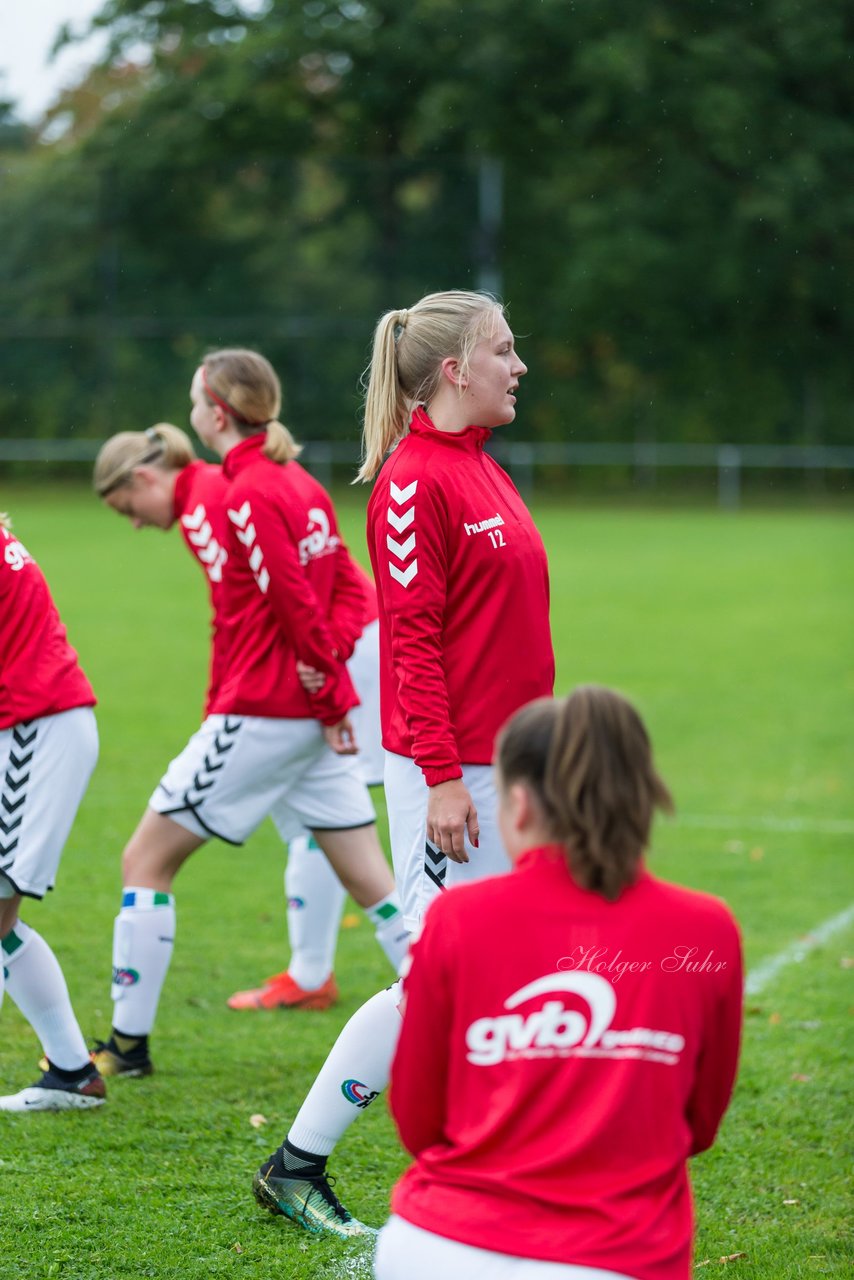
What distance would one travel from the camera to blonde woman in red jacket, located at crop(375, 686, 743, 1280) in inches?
88.4

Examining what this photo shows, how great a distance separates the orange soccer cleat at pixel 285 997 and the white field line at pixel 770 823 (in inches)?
132

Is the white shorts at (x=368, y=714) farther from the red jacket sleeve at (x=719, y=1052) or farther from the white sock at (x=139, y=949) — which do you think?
the red jacket sleeve at (x=719, y=1052)

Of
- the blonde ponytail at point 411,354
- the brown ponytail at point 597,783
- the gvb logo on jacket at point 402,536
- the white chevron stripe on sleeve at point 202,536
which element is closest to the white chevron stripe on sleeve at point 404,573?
the gvb logo on jacket at point 402,536

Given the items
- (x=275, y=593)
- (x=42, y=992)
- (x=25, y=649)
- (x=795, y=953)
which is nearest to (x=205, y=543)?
(x=275, y=593)

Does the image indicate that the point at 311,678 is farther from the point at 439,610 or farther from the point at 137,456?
the point at 439,610

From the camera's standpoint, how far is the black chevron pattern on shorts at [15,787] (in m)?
4.30

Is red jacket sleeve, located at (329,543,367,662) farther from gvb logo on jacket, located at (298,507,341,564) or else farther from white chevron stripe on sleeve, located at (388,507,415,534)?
white chevron stripe on sleeve, located at (388,507,415,534)

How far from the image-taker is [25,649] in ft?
14.3

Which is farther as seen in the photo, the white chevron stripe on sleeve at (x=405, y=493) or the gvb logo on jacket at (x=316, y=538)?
the gvb logo on jacket at (x=316, y=538)

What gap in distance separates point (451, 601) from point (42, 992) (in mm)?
1809

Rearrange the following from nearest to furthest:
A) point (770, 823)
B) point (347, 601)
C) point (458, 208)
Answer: point (347, 601) → point (770, 823) → point (458, 208)

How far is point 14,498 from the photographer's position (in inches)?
1271

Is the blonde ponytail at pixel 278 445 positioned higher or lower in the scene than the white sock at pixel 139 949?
higher

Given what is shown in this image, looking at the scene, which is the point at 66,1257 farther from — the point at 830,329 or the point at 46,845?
the point at 830,329
